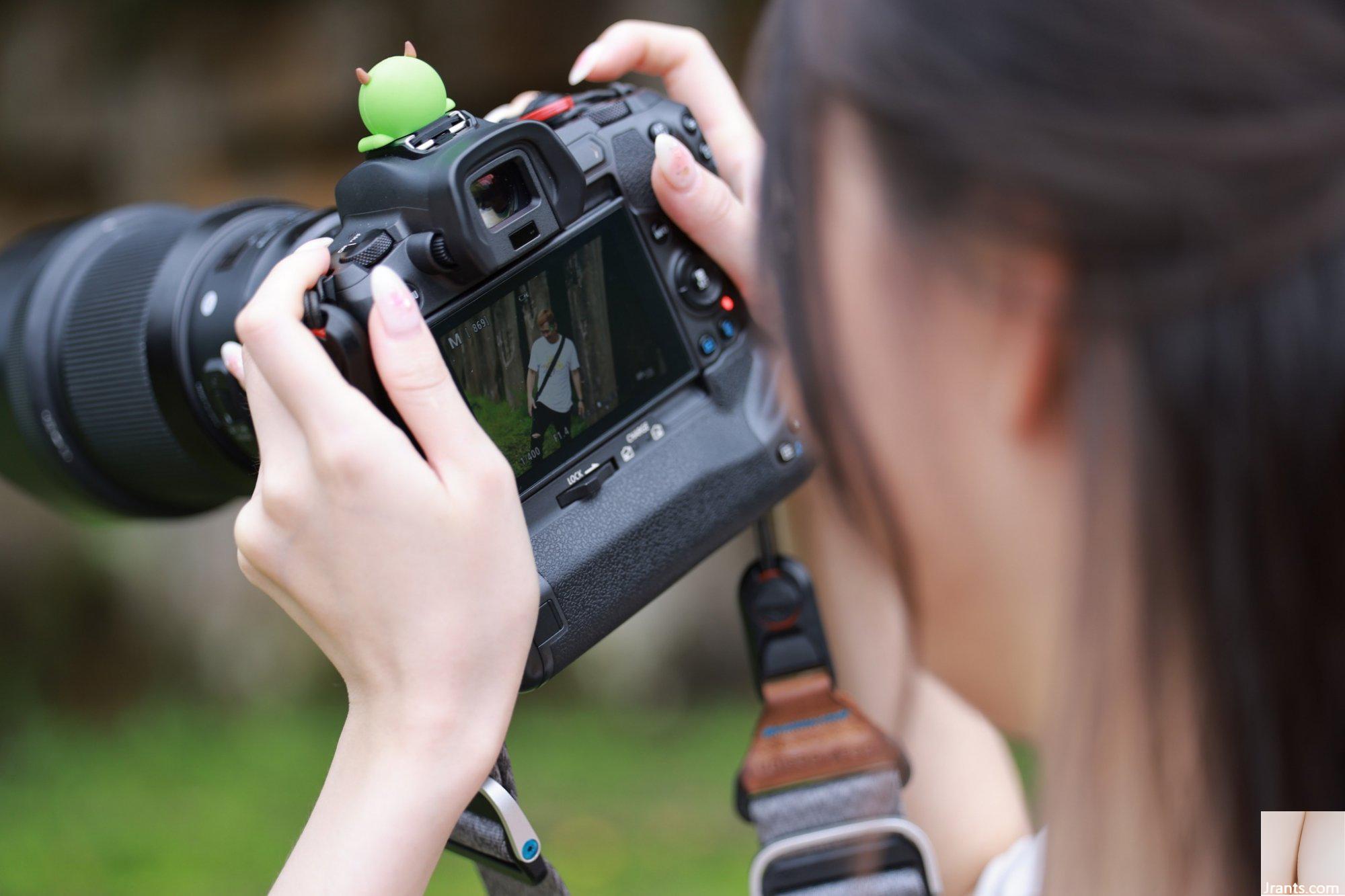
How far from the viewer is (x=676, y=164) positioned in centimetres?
63

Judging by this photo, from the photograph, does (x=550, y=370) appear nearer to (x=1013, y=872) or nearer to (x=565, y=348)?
(x=565, y=348)

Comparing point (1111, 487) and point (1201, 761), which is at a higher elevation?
point (1111, 487)

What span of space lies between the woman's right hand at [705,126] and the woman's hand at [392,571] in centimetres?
20

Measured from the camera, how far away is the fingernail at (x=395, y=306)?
20.0 inches

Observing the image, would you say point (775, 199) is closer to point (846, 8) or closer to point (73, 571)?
point (846, 8)

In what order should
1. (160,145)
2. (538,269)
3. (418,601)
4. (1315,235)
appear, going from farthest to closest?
(160,145) < (538,269) < (418,601) < (1315,235)

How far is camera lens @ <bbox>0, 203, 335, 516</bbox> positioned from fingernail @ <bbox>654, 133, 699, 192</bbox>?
0.20 meters

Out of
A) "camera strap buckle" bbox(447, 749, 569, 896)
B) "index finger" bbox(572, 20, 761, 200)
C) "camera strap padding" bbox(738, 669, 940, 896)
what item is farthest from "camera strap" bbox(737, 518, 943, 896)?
"index finger" bbox(572, 20, 761, 200)

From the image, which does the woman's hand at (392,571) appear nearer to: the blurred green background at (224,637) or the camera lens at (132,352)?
the camera lens at (132,352)

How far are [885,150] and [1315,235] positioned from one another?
119 millimetres

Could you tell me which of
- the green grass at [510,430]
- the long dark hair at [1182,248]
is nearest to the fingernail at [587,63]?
the green grass at [510,430]

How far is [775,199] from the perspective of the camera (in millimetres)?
393

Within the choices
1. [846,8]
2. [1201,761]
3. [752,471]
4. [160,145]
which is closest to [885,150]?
[846,8]

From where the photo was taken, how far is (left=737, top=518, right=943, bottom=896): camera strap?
610mm
